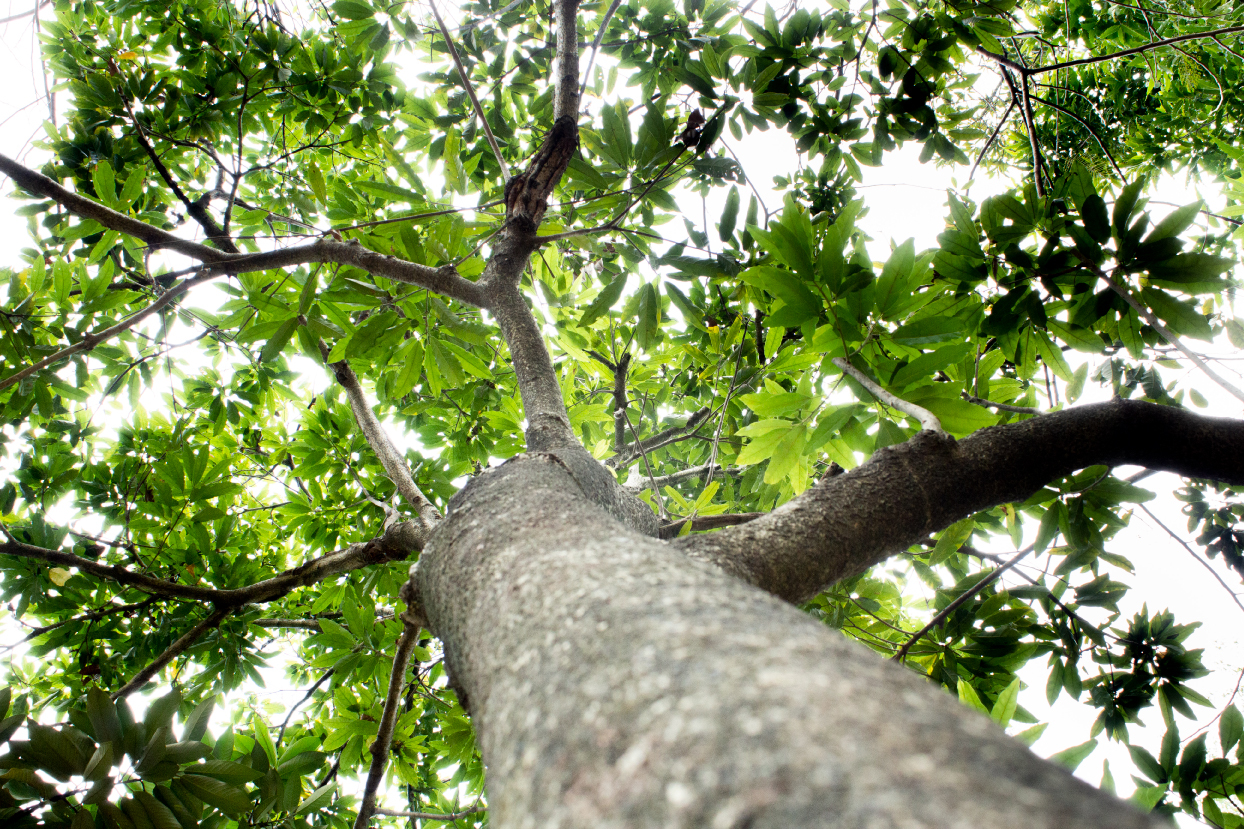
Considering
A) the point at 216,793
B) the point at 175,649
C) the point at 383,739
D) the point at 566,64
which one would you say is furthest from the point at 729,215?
the point at 175,649

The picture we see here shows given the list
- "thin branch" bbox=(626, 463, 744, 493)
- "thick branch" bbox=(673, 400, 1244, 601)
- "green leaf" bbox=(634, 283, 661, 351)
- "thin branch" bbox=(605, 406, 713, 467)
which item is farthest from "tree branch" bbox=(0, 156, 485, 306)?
"thin branch" bbox=(605, 406, 713, 467)

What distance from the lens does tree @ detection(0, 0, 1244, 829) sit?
406 mm

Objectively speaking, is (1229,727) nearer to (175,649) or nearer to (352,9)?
(175,649)

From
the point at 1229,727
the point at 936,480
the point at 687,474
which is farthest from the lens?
the point at 687,474

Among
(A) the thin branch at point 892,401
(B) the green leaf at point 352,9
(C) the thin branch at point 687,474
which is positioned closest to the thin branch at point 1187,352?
(A) the thin branch at point 892,401

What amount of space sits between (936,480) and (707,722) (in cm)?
88

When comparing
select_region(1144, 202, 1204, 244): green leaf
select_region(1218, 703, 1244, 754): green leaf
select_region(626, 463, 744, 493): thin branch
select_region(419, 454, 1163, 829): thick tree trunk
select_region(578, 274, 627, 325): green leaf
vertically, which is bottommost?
select_region(1218, 703, 1244, 754): green leaf

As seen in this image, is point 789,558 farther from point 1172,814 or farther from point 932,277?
point 1172,814

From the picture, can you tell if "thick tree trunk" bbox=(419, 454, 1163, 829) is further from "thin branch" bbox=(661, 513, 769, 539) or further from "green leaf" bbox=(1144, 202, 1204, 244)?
"green leaf" bbox=(1144, 202, 1204, 244)

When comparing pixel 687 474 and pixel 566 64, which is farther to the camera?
pixel 687 474

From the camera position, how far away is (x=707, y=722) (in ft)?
1.14

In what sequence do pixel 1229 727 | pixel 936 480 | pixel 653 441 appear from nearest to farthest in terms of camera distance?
pixel 936 480
pixel 1229 727
pixel 653 441

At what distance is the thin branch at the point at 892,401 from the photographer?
3.54ft

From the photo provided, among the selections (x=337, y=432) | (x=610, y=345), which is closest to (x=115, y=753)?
(x=337, y=432)
